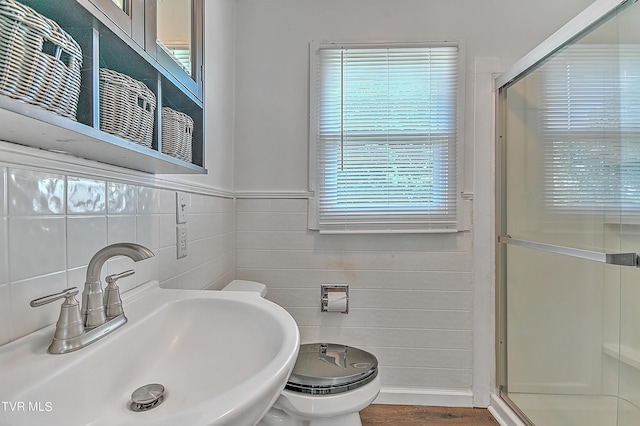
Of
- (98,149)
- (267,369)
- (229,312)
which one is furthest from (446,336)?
(98,149)

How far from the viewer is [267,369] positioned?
0.48 m

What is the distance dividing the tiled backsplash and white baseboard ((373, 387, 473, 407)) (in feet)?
4.07

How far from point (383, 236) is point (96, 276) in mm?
1357

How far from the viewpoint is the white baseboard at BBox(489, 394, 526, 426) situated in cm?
155

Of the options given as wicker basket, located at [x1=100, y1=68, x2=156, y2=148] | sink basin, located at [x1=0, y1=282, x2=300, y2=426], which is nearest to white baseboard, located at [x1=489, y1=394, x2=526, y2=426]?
sink basin, located at [x1=0, y1=282, x2=300, y2=426]

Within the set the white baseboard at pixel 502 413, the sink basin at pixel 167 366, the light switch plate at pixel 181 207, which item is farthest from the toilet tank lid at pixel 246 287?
the white baseboard at pixel 502 413

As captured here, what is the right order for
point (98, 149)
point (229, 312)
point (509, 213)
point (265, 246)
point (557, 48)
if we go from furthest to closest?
point (265, 246) → point (509, 213) → point (557, 48) → point (229, 312) → point (98, 149)

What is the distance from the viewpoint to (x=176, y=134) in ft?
2.94

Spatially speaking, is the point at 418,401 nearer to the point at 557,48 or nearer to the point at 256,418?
the point at 256,418

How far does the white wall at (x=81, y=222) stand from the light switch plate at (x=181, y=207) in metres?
0.02

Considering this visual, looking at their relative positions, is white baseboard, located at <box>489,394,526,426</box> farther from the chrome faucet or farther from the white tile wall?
the chrome faucet

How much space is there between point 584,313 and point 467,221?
0.61 m

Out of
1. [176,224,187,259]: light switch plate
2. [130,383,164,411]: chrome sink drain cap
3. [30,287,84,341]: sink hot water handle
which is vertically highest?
[176,224,187,259]: light switch plate

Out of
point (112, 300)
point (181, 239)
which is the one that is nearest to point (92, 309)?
point (112, 300)
